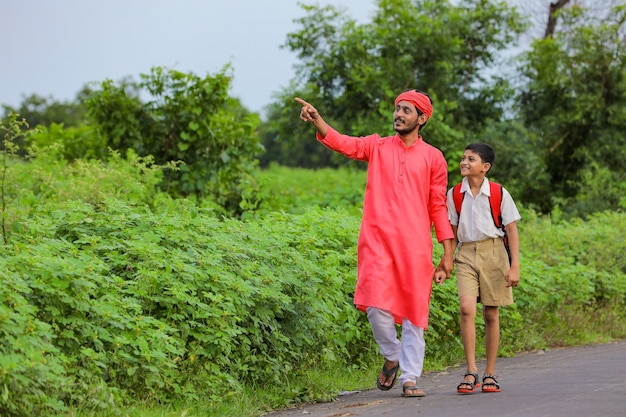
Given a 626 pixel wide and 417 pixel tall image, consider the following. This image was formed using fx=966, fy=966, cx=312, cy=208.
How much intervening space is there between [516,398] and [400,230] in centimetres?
137

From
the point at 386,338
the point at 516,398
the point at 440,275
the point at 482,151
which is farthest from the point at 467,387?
the point at 482,151

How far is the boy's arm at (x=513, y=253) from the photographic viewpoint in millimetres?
6898

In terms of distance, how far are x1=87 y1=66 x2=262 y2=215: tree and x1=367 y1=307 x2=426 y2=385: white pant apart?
7.62 metres

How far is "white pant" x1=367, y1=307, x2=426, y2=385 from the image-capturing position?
670 cm

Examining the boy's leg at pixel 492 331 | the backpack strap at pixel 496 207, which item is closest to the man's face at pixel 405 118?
the backpack strap at pixel 496 207

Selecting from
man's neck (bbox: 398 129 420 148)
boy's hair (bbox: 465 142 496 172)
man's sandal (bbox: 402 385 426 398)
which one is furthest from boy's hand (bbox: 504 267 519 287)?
man's neck (bbox: 398 129 420 148)

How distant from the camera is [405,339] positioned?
6.79 metres

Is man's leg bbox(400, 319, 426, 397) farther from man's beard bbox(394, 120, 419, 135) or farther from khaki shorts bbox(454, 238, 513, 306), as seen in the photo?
man's beard bbox(394, 120, 419, 135)

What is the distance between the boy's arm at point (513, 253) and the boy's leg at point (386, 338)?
2.99ft

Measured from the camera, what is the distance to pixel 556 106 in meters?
22.9

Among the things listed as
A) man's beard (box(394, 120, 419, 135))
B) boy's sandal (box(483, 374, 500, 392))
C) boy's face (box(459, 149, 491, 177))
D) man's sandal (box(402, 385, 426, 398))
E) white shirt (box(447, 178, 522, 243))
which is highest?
man's beard (box(394, 120, 419, 135))

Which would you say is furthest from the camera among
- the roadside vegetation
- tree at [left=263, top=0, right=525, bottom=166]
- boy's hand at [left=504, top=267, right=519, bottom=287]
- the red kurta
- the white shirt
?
tree at [left=263, top=0, right=525, bottom=166]

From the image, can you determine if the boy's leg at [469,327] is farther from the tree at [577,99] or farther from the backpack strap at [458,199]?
the tree at [577,99]

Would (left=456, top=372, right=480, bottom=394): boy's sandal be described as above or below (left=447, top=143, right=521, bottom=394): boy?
below
